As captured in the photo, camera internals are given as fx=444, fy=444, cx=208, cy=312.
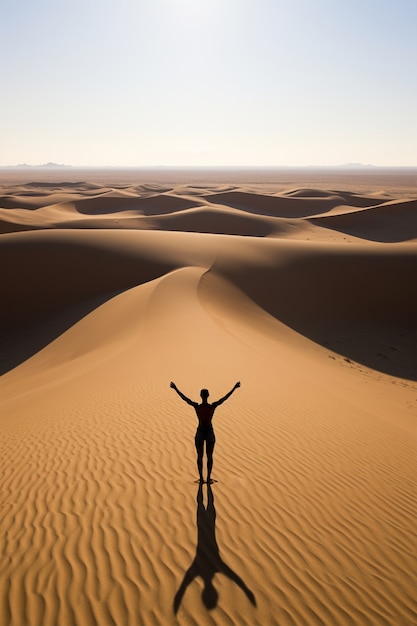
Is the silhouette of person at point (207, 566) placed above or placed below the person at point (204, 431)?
below

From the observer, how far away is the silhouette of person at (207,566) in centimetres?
385

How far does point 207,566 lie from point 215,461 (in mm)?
2039

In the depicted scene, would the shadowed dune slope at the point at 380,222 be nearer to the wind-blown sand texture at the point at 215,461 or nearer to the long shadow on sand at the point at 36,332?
the wind-blown sand texture at the point at 215,461

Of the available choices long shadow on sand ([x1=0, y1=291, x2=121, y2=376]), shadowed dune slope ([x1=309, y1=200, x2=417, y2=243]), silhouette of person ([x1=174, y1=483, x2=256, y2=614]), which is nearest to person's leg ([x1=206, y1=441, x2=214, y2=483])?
silhouette of person ([x1=174, y1=483, x2=256, y2=614])

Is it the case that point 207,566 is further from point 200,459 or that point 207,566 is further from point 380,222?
point 380,222

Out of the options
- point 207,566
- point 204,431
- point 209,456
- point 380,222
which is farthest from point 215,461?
point 380,222

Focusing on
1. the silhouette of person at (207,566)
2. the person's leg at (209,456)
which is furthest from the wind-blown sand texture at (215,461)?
the person's leg at (209,456)

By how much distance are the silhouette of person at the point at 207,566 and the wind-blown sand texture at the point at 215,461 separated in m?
0.02

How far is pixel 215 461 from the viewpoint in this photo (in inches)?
243

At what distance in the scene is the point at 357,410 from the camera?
8.90 m

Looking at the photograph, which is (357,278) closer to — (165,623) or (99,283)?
(99,283)

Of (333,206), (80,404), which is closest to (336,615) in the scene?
(80,404)

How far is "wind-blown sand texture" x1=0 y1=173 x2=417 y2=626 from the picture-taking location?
3.94 m

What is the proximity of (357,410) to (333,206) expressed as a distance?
58.1 metres
